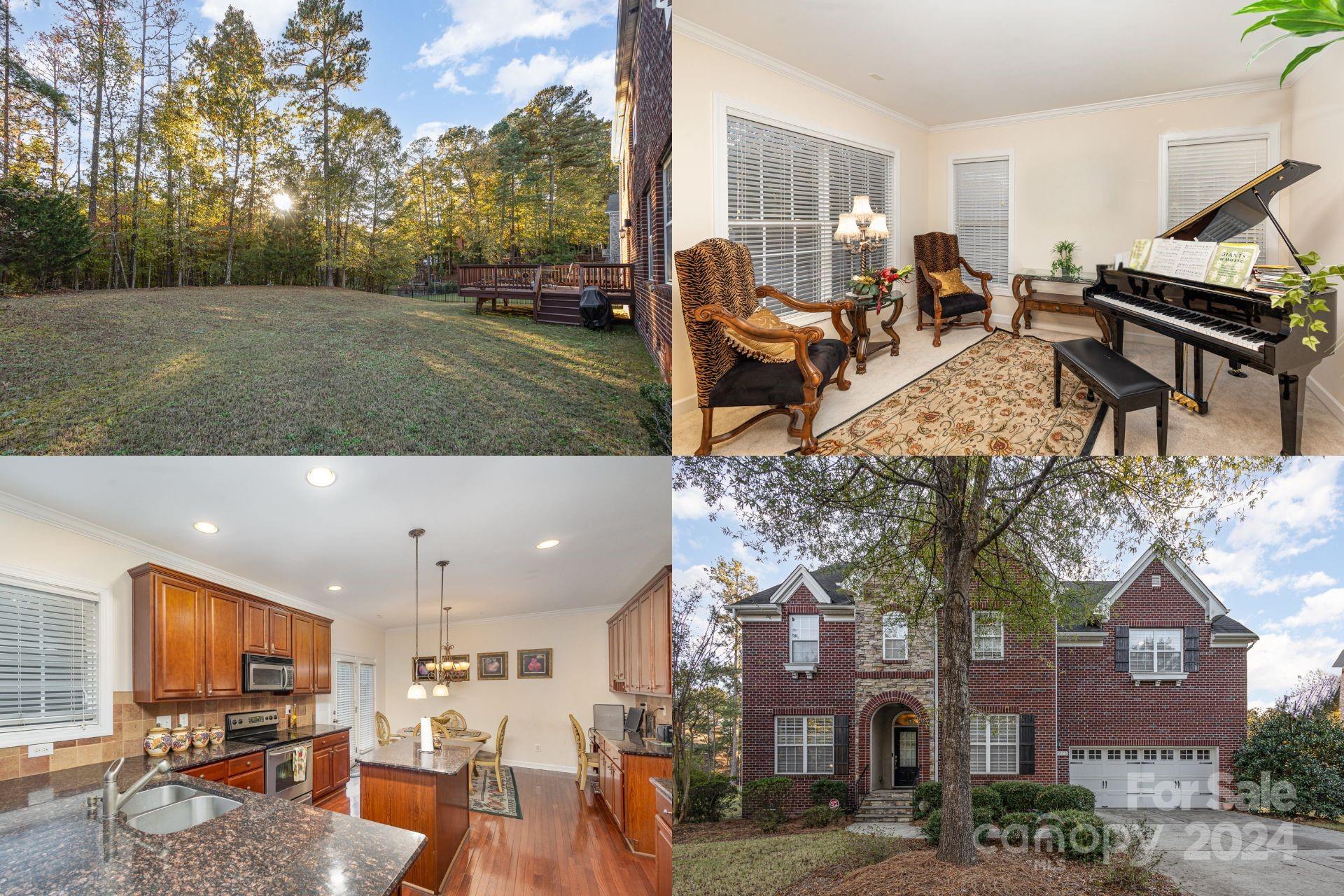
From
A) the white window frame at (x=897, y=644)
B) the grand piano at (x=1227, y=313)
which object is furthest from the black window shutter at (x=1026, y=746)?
the grand piano at (x=1227, y=313)

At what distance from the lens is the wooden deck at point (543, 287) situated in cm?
307

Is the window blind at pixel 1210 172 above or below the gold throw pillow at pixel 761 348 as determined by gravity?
above

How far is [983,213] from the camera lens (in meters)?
4.47

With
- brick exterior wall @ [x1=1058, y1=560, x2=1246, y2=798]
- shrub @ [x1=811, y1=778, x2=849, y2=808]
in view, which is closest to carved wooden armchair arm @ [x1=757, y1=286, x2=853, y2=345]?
brick exterior wall @ [x1=1058, y1=560, x2=1246, y2=798]

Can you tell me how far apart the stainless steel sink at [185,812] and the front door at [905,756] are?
3213 millimetres

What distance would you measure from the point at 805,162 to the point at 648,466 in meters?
2.58

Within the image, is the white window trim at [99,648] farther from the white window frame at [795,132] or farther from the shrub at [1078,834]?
the shrub at [1078,834]

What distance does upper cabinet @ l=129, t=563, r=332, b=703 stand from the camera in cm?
426

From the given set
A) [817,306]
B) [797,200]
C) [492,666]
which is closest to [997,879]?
[817,306]

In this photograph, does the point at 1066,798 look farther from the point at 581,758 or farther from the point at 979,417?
the point at 581,758

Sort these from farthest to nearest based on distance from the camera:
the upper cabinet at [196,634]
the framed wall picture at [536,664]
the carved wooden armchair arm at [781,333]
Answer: the framed wall picture at [536,664]
the upper cabinet at [196,634]
the carved wooden armchair arm at [781,333]

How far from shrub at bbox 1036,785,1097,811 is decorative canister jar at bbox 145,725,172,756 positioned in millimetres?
5362

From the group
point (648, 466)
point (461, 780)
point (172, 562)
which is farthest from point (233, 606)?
point (648, 466)

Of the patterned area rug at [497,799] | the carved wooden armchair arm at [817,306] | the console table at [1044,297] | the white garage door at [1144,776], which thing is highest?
the console table at [1044,297]
